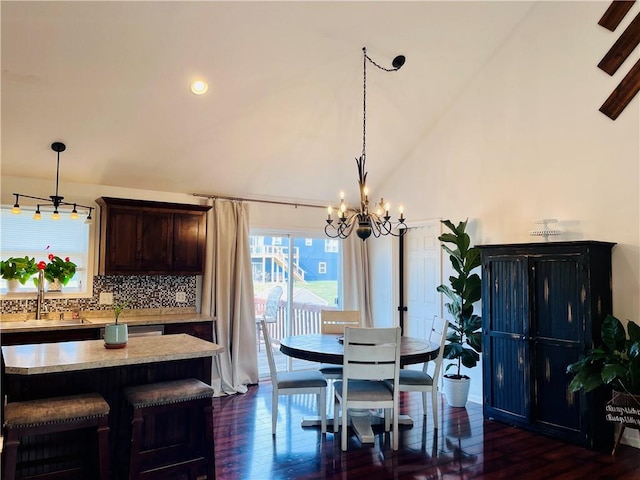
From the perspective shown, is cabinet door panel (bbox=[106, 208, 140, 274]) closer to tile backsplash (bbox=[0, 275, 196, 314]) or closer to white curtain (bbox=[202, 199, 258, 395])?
tile backsplash (bbox=[0, 275, 196, 314])

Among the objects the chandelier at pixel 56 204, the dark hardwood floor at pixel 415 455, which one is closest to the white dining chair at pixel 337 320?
the dark hardwood floor at pixel 415 455

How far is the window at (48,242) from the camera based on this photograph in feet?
15.0

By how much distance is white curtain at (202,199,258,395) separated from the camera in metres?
5.29

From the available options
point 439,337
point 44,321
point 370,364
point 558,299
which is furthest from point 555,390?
point 44,321

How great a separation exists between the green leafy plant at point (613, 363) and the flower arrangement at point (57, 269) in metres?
4.72

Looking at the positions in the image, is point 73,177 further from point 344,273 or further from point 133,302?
point 344,273

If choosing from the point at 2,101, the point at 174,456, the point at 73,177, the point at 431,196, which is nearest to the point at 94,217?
the point at 73,177

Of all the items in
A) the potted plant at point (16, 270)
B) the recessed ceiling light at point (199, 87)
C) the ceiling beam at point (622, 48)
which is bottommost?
the potted plant at point (16, 270)

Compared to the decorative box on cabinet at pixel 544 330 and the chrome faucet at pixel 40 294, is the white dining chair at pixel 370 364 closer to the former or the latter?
the decorative box on cabinet at pixel 544 330

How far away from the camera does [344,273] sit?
6.59 meters

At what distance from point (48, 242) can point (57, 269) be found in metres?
0.46

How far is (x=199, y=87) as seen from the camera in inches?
165

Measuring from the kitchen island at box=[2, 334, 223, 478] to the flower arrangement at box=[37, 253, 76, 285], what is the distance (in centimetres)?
172

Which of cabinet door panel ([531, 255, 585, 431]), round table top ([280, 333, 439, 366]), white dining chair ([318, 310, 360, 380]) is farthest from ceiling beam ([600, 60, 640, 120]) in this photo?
white dining chair ([318, 310, 360, 380])
